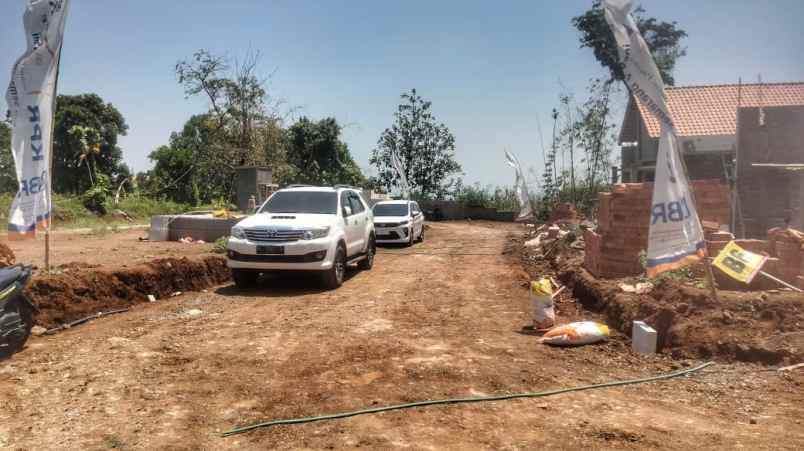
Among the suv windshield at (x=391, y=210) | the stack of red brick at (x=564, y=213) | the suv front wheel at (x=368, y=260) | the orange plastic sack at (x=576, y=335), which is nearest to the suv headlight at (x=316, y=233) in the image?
the suv front wheel at (x=368, y=260)

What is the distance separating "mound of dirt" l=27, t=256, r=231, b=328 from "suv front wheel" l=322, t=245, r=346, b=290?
231 centimetres

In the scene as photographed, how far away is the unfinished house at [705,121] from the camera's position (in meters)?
21.0

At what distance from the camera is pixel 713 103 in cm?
2336

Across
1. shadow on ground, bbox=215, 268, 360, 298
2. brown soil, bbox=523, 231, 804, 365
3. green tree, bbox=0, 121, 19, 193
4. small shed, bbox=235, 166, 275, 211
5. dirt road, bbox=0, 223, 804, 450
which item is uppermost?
green tree, bbox=0, 121, 19, 193

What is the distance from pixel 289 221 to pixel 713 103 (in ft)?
66.8

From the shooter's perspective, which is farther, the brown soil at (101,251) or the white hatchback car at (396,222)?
the white hatchback car at (396,222)

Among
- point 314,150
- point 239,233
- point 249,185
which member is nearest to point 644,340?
point 239,233

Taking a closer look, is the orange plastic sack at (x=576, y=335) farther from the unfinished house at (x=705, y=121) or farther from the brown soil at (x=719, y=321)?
the unfinished house at (x=705, y=121)

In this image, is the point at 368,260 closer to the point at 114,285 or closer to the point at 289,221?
the point at 289,221

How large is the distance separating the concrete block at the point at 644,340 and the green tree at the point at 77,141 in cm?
3280

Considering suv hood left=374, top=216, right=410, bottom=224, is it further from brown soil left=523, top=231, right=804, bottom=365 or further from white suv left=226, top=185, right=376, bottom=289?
brown soil left=523, top=231, right=804, bottom=365

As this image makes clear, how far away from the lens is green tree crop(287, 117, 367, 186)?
29969 mm

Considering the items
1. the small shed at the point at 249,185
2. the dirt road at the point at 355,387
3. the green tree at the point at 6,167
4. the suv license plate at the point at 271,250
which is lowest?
the dirt road at the point at 355,387

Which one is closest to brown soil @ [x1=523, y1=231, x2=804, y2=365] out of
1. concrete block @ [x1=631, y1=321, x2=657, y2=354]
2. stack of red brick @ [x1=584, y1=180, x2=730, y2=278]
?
concrete block @ [x1=631, y1=321, x2=657, y2=354]
